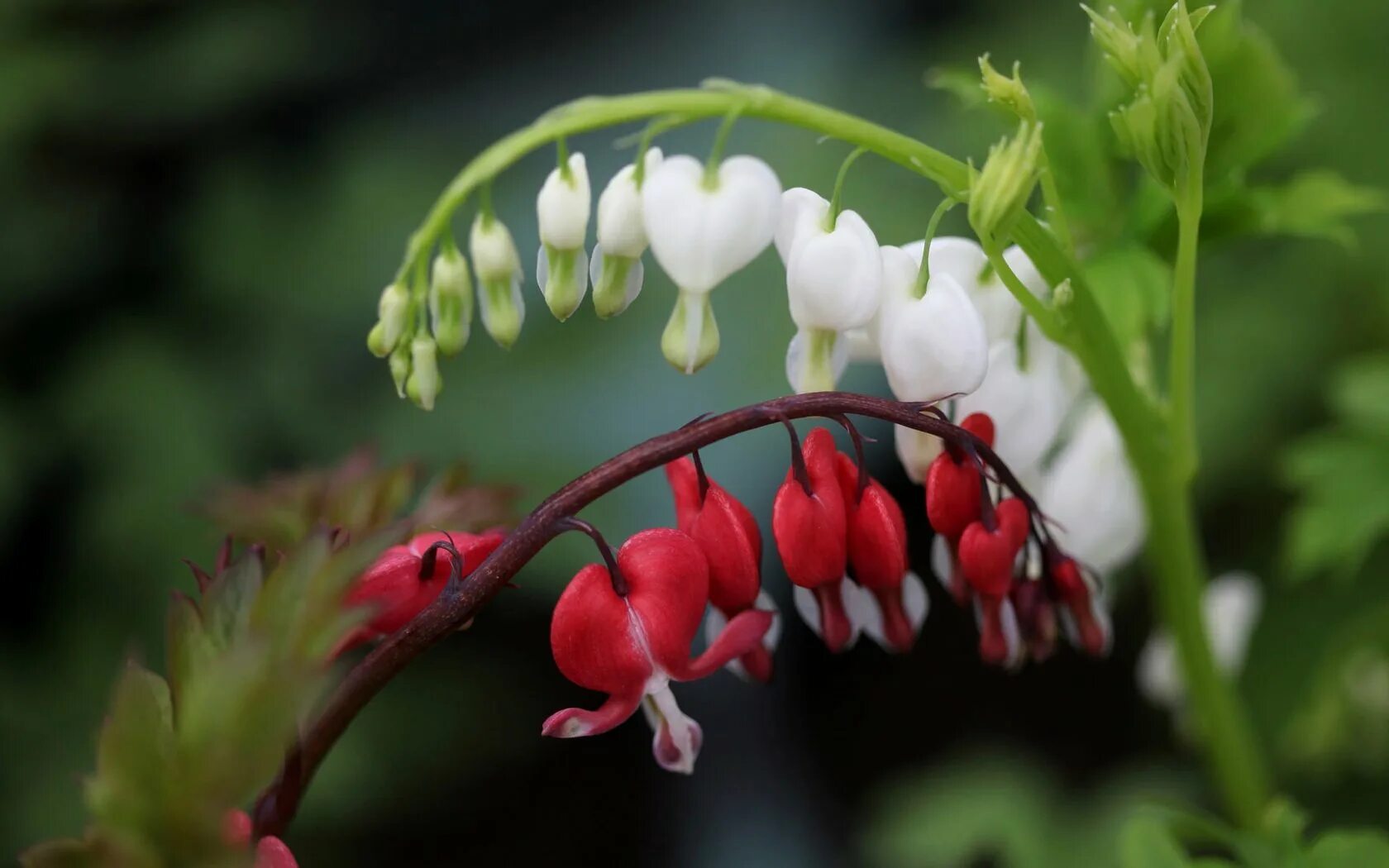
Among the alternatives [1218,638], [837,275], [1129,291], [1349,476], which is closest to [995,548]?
[837,275]

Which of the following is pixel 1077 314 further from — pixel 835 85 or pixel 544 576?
pixel 835 85

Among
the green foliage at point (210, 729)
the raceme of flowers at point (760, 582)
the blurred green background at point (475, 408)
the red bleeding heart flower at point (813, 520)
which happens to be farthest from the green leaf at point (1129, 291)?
the blurred green background at point (475, 408)

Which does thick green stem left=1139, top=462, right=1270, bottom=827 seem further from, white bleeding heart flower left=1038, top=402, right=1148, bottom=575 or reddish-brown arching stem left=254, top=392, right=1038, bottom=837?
reddish-brown arching stem left=254, top=392, right=1038, bottom=837

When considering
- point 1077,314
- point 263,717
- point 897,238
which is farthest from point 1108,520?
point 897,238

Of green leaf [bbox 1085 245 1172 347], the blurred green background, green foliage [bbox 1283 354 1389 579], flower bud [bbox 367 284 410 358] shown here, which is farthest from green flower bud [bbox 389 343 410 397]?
the blurred green background

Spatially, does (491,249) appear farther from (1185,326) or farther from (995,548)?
(1185,326)

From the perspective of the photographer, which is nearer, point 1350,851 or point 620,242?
point 620,242

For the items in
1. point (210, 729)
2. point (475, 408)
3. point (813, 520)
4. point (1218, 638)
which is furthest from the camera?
point (475, 408)
